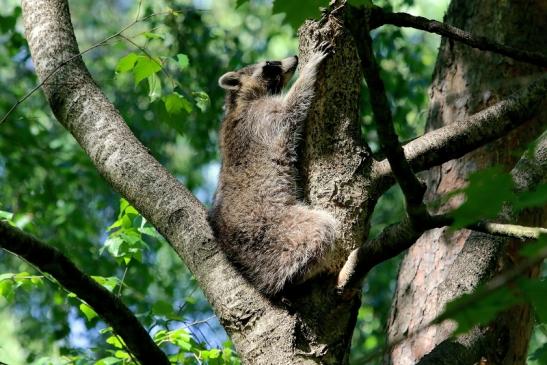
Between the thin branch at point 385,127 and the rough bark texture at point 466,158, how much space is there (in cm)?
158

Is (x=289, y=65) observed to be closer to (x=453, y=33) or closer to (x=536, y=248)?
(x=453, y=33)

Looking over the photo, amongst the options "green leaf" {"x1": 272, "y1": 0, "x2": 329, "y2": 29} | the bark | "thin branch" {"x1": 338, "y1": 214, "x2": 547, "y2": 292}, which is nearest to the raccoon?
the bark

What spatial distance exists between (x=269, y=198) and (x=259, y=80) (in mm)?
1968

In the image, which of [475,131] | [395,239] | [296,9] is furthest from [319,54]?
[296,9]

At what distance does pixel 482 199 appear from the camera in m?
1.58

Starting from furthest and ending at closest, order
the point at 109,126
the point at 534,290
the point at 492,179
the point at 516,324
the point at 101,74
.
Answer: the point at 101,74 → the point at 516,324 → the point at 109,126 → the point at 492,179 → the point at 534,290

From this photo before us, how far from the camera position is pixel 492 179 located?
1.66 meters

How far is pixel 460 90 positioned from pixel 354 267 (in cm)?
257

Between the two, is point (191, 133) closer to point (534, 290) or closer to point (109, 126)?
point (109, 126)

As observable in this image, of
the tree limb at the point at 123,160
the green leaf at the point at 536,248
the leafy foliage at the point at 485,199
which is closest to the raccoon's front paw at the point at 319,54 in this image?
the tree limb at the point at 123,160

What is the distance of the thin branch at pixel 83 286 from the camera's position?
7.43 feet

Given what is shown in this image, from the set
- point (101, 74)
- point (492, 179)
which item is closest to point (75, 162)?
point (101, 74)

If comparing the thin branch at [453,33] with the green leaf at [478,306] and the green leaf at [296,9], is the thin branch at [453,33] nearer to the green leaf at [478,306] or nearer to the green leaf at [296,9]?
the green leaf at [296,9]

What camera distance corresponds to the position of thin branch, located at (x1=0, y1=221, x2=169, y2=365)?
2.26 m
